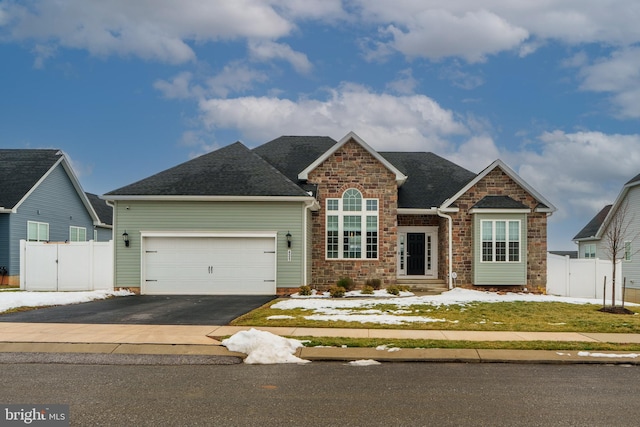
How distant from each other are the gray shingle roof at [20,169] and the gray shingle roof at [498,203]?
22.8 m

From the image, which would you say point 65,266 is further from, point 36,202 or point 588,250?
point 588,250

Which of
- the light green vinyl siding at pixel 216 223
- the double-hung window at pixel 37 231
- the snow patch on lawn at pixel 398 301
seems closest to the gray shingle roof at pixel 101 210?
the double-hung window at pixel 37 231

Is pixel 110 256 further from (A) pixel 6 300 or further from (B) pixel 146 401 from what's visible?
(B) pixel 146 401

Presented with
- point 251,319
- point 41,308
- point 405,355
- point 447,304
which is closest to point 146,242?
point 41,308

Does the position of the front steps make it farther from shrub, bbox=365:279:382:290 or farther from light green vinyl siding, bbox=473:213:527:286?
shrub, bbox=365:279:382:290

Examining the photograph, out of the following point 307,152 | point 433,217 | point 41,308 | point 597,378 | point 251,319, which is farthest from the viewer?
point 307,152

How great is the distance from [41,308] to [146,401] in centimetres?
1155

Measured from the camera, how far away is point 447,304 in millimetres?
17812

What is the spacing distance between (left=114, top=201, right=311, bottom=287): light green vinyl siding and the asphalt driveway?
1.55 metres

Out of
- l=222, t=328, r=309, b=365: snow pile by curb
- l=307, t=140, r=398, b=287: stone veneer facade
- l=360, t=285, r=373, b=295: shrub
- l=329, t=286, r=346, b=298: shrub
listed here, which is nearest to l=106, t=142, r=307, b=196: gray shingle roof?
l=307, t=140, r=398, b=287: stone veneer facade

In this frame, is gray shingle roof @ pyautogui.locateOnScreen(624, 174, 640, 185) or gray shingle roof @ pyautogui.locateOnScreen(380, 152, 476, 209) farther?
gray shingle roof @ pyautogui.locateOnScreen(624, 174, 640, 185)

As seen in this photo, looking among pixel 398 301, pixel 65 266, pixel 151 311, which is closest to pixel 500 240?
pixel 398 301

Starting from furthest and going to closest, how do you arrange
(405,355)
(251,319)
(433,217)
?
(433,217) < (251,319) < (405,355)

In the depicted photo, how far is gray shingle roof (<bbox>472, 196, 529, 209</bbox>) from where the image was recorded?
77.8ft
